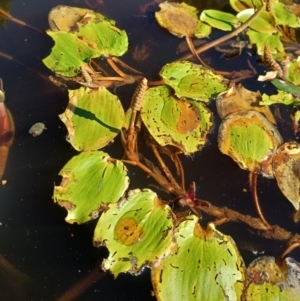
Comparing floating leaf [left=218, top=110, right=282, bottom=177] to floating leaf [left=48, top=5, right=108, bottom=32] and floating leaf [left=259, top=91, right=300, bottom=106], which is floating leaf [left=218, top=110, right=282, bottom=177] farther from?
floating leaf [left=48, top=5, right=108, bottom=32]

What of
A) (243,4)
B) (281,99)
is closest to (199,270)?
(281,99)

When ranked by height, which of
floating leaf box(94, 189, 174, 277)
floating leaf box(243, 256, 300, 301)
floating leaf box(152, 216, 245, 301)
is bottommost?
floating leaf box(243, 256, 300, 301)

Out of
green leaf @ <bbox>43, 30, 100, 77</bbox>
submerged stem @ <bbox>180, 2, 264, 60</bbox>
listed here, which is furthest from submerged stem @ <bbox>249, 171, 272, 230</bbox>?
green leaf @ <bbox>43, 30, 100, 77</bbox>

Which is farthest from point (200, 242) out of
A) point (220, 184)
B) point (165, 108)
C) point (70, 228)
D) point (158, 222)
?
point (165, 108)

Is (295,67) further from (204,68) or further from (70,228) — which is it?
(70,228)

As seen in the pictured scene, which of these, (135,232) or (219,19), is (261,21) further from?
(135,232)
